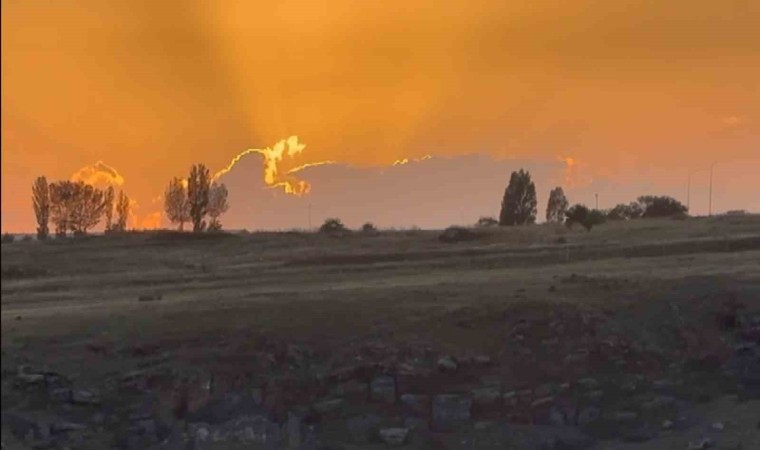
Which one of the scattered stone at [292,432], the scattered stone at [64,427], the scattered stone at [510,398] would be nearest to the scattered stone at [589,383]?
the scattered stone at [510,398]

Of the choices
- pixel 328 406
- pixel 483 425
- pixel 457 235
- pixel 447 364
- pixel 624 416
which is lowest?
pixel 483 425

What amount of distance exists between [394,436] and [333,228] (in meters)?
56.1

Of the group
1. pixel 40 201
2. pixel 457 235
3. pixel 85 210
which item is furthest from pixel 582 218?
pixel 40 201

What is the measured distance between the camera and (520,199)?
110 m

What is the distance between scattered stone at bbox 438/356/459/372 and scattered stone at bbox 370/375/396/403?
1173 mm

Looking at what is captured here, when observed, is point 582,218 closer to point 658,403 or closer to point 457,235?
point 457,235

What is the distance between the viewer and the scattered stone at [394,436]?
20984 mm

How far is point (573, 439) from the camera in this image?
70.6 ft

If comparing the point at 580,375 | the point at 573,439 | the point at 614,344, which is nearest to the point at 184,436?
the point at 573,439

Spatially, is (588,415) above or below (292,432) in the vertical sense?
above

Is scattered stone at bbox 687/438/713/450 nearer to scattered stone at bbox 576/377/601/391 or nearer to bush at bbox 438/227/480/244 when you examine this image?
scattered stone at bbox 576/377/601/391

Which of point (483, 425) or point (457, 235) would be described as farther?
point (457, 235)

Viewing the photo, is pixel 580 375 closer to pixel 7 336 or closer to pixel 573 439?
pixel 573 439

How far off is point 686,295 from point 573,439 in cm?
942
